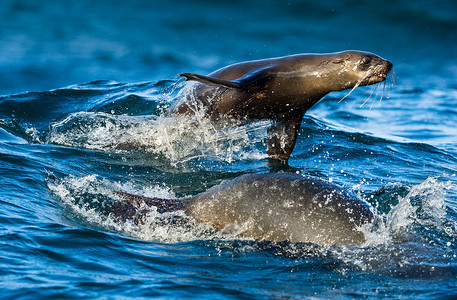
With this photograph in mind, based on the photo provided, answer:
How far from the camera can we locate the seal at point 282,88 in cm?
797

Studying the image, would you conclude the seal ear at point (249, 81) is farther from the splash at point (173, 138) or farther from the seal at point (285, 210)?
the seal at point (285, 210)

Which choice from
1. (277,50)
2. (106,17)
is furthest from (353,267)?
(106,17)

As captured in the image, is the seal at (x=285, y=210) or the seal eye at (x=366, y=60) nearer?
the seal at (x=285, y=210)

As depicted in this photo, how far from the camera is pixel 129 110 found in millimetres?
10391

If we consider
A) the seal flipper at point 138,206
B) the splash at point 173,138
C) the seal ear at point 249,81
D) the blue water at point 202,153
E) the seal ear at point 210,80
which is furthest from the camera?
the splash at point 173,138

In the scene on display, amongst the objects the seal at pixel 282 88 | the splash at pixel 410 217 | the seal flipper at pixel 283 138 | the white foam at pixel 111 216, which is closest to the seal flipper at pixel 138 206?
the white foam at pixel 111 216

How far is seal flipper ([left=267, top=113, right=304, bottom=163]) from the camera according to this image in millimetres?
8234

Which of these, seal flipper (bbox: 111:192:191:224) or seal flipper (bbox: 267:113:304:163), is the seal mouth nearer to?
seal flipper (bbox: 267:113:304:163)

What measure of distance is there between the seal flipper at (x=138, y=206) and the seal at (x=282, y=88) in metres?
2.48

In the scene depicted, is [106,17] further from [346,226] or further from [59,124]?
[346,226]

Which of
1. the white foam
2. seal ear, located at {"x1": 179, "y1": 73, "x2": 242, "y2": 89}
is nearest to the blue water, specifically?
the white foam

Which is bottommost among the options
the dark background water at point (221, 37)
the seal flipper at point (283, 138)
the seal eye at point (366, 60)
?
the seal flipper at point (283, 138)

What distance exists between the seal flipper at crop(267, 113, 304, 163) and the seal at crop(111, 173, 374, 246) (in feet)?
9.45

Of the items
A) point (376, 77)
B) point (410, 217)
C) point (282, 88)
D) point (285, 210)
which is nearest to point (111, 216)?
point (285, 210)
